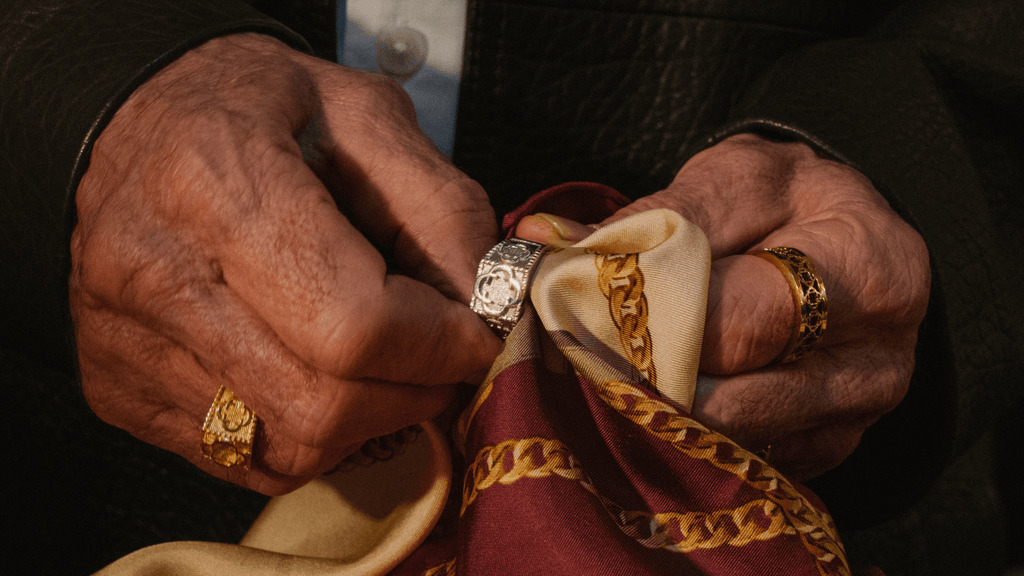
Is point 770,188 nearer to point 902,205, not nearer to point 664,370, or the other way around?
point 902,205

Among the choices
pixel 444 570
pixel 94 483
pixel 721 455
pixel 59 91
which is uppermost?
pixel 59 91

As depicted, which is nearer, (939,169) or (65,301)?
(65,301)

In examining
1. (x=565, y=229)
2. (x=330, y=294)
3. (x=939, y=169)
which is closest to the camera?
(x=330, y=294)

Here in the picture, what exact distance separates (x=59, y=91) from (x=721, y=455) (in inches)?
19.6

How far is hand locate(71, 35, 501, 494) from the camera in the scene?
0.31 metres

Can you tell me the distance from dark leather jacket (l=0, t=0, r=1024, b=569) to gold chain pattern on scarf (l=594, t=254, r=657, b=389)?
0.88 ft

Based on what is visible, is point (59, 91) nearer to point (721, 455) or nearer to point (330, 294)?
point (330, 294)

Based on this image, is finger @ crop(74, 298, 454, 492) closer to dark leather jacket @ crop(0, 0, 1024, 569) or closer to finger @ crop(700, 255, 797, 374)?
dark leather jacket @ crop(0, 0, 1024, 569)

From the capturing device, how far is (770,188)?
19.7 inches

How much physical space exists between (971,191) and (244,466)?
668 millimetres

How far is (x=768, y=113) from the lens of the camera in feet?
1.83

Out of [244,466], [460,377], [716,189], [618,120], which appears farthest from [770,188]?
[244,466]

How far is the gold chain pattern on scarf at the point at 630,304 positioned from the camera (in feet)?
1.15

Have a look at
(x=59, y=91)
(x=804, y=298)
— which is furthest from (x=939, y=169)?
(x=59, y=91)
